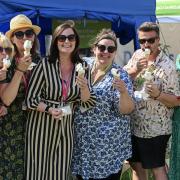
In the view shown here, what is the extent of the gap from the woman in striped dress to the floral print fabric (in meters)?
0.64

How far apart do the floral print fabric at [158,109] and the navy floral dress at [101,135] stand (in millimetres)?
354

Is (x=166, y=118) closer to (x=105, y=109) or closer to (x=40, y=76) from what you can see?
(x=105, y=109)

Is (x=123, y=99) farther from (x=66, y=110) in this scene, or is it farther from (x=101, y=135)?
(x=66, y=110)

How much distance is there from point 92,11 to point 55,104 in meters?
3.35

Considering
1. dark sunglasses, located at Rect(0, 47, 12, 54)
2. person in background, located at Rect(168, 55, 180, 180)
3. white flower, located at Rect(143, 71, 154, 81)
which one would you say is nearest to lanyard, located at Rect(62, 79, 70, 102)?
dark sunglasses, located at Rect(0, 47, 12, 54)

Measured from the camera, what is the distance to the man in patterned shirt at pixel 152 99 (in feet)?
11.5

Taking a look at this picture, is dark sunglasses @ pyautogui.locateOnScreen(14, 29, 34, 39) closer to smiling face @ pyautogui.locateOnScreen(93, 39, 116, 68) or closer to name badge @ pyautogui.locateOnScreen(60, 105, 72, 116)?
smiling face @ pyautogui.locateOnScreen(93, 39, 116, 68)

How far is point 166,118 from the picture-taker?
368cm

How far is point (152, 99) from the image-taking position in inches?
141

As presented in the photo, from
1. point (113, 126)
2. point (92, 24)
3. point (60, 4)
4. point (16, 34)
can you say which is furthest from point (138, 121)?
point (92, 24)

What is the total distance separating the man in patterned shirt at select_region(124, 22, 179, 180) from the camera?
3.51 m

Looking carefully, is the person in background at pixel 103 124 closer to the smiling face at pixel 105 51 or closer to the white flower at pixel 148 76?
the smiling face at pixel 105 51

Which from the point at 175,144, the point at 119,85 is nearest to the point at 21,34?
the point at 119,85

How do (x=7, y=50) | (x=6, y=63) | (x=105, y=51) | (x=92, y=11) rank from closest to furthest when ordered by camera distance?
(x=6, y=63) → (x=7, y=50) → (x=105, y=51) → (x=92, y=11)
